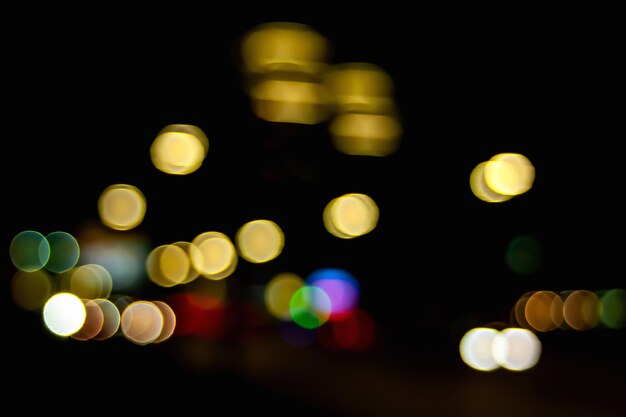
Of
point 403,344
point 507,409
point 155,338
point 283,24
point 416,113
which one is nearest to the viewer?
point 283,24

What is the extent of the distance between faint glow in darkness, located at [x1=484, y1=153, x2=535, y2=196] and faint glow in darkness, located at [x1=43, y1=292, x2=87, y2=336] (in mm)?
6815

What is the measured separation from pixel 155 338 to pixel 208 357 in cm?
435

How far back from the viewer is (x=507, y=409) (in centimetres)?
971

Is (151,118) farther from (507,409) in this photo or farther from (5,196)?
(507,409)

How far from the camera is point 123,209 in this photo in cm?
1636

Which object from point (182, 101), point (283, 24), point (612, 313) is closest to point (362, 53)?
point (283, 24)

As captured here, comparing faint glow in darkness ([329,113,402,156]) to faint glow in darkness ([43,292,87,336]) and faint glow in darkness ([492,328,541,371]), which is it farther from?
faint glow in darkness ([43,292,87,336])

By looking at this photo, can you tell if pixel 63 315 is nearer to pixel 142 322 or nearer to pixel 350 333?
pixel 142 322

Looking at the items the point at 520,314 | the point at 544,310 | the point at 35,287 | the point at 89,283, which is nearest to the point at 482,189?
the point at 520,314

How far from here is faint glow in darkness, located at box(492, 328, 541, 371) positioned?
15.0 meters

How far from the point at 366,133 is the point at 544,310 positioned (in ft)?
51.1

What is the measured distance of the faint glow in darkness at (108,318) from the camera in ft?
57.5

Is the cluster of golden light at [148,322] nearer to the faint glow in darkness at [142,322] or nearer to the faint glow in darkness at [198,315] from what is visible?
the faint glow in darkness at [142,322]

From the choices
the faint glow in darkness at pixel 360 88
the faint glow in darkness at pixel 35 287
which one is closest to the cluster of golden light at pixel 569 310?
the faint glow in darkness at pixel 35 287
